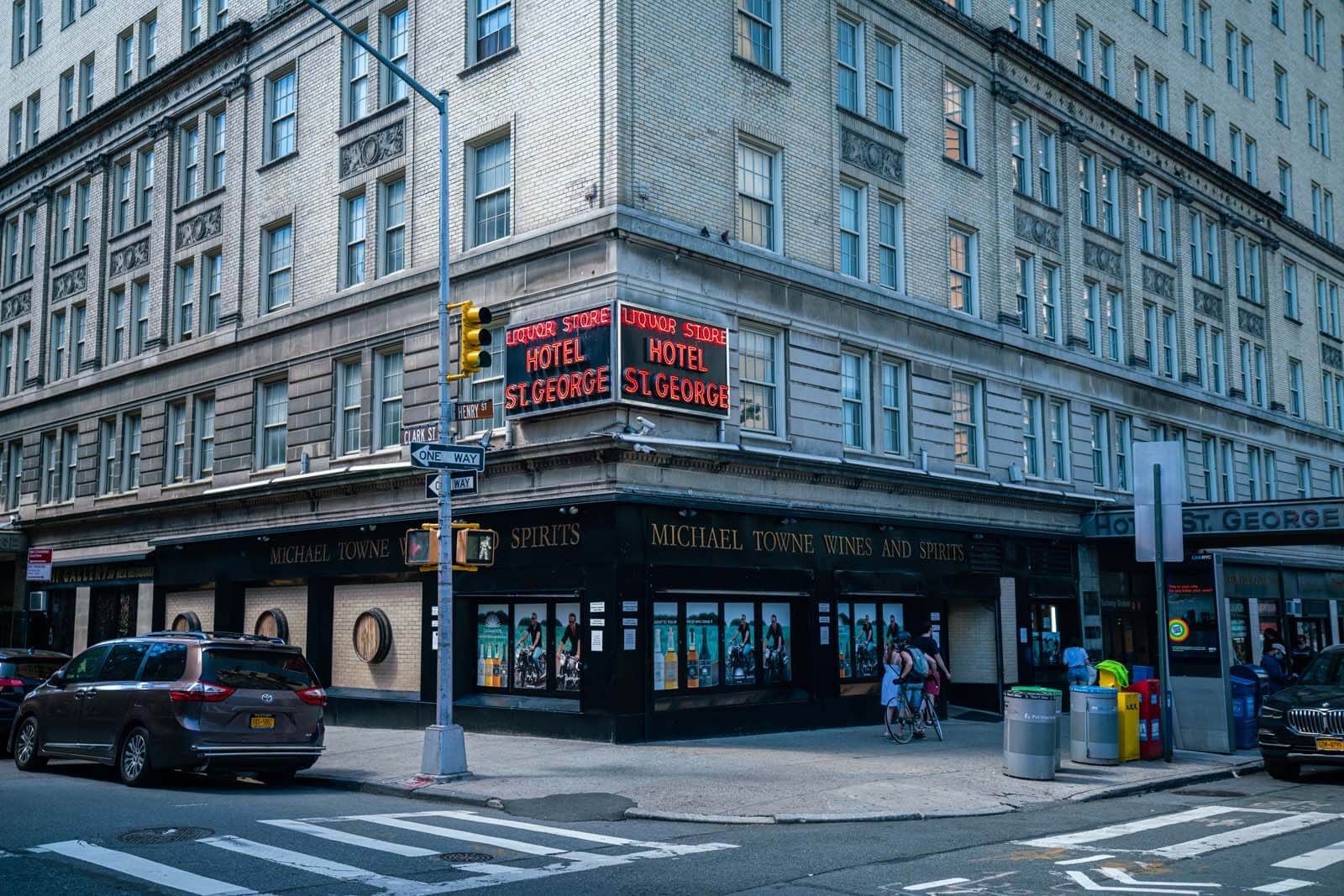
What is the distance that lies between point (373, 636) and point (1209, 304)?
27.5 m

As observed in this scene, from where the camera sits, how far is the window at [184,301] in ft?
101

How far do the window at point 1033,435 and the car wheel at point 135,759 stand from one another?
20.9 metres

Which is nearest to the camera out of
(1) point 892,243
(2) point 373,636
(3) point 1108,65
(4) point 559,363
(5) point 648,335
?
(5) point 648,335

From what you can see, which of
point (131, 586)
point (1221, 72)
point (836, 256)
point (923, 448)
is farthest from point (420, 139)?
point (1221, 72)

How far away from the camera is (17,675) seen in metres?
18.9

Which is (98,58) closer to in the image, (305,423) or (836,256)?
(305,423)

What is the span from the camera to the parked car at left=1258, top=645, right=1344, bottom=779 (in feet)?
51.9

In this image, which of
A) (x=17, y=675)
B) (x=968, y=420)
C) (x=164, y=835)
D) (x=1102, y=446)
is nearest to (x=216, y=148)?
(x=17, y=675)

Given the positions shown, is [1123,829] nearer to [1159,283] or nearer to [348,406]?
[348,406]

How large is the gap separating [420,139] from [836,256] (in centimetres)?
849

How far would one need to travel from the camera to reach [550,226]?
21.2m

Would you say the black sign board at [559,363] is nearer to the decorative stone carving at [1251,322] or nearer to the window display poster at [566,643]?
the window display poster at [566,643]

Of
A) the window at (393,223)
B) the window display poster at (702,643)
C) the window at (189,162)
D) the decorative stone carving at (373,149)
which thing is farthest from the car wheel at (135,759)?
the window at (189,162)

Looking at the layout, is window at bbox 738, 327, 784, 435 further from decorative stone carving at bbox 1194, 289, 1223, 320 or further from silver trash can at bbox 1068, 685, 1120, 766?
decorative stone carving at bbox 1194, 289, 1223, 320
